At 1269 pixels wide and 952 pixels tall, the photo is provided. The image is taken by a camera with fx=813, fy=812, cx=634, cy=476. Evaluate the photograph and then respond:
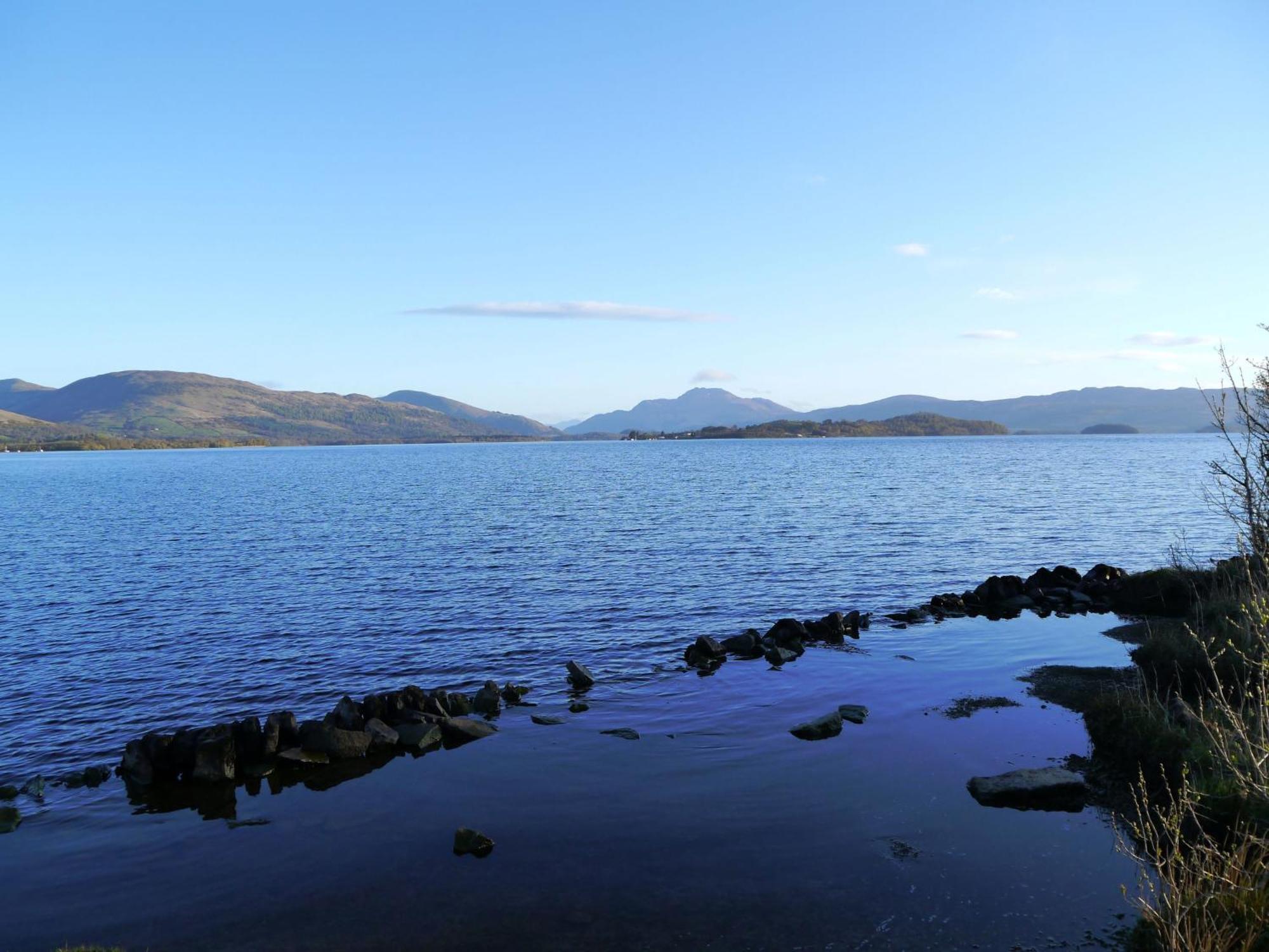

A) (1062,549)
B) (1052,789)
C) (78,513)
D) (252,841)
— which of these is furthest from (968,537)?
(78,513)

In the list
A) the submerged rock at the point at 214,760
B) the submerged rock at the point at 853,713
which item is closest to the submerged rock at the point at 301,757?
the submerged rock at the point at 214,760

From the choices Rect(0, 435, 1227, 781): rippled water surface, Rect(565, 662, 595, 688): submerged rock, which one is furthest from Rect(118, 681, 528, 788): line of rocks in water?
Rect(565, 662, 595, 688): submerged rock

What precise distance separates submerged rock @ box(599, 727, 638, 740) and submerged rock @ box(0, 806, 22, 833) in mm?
13955

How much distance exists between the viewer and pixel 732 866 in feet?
50.8

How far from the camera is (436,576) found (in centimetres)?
4778

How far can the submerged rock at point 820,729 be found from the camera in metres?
22.5

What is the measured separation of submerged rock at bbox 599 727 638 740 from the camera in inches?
899

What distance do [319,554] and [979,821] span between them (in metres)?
48.6

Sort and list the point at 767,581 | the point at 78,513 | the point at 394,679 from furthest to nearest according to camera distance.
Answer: the point at 78,513
the point at 767,581
the point at 394,679

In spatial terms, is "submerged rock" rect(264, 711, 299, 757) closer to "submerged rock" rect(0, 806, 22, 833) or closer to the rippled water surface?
the rippled water surface

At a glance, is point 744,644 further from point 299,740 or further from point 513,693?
point 299,740

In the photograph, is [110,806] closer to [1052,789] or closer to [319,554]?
[1052,789]

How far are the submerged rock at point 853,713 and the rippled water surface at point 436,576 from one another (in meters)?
7.60

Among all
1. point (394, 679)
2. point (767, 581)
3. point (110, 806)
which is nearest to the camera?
point (110, 806)
